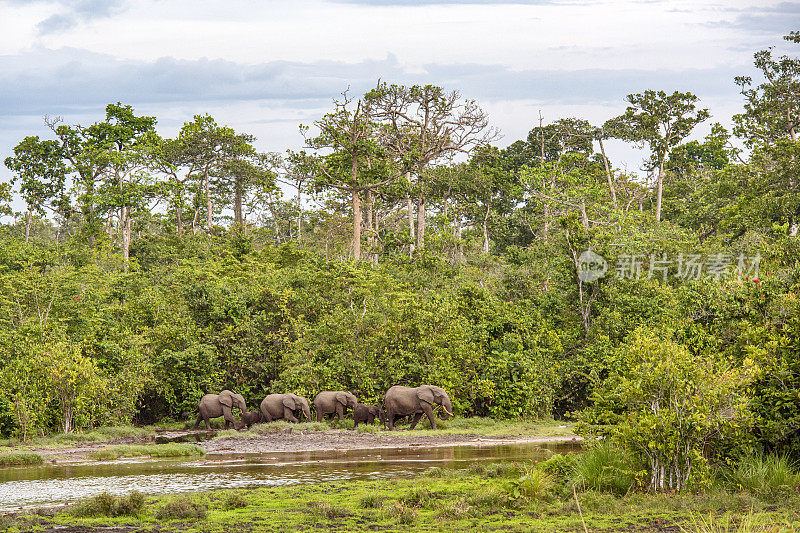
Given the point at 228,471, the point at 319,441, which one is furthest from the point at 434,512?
the point at 319,441

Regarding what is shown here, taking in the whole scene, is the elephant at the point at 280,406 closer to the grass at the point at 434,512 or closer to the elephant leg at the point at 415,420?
the elephant leg at the point at 415,420

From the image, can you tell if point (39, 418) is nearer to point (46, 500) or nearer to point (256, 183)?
point (46, 500)

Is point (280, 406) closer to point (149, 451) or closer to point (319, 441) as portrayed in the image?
point (319, 441)

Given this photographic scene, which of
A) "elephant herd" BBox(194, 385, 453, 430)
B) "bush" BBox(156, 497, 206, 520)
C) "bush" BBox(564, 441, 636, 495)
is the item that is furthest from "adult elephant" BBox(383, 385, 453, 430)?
"bush" BBox(156, 497, 206, 520)

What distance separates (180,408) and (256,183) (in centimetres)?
3071

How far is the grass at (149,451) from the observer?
21672 millimetres

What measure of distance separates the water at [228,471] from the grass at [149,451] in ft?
2.75

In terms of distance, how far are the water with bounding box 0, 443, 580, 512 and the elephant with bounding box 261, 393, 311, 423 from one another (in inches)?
221

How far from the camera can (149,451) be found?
22.0 meters

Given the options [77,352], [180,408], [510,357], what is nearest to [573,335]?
[510,357]

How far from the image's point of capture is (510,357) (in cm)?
2881

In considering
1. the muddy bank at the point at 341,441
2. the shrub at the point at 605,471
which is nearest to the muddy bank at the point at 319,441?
the muddy bank at the point at 341,441

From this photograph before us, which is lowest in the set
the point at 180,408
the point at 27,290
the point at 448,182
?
the point at 180,408

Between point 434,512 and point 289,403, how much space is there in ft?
51.5
